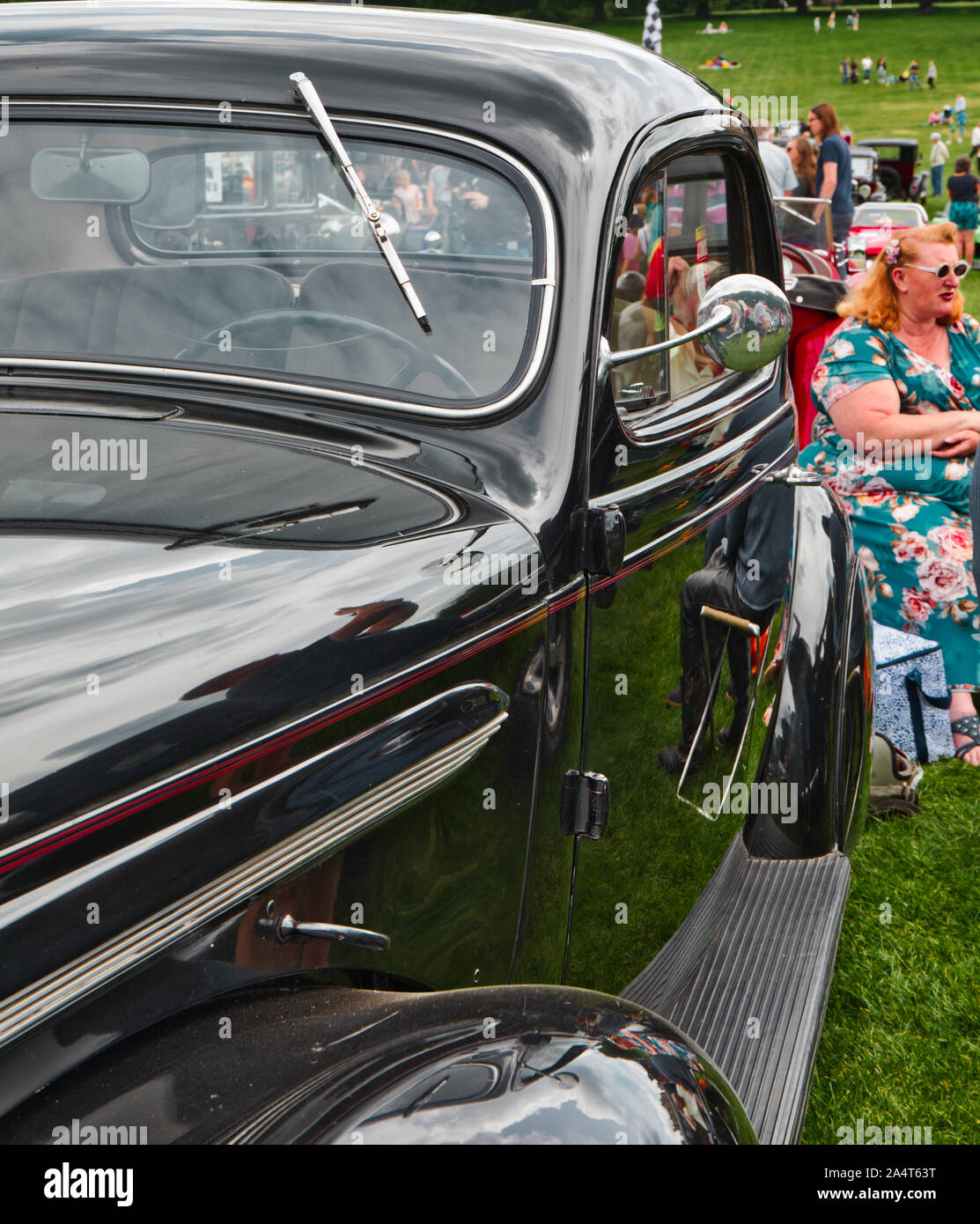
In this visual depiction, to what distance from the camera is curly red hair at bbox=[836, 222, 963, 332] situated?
14.9 feet

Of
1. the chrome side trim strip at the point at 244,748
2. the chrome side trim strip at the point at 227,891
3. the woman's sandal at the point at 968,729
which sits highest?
the chrome side trim strip at the point at 244,748

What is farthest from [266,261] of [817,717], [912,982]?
[912,982]

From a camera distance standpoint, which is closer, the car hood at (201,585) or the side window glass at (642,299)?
the car hood at (201,585)

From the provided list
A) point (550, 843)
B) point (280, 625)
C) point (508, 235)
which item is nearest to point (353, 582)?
point (280, 625)

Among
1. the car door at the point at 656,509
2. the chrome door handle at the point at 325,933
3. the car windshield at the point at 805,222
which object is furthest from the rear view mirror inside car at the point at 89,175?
the car windshield at the point at 805,222

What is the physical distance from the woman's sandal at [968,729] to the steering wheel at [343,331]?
3.04 m

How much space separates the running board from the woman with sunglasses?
1854mm

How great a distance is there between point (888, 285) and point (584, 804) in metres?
3.37

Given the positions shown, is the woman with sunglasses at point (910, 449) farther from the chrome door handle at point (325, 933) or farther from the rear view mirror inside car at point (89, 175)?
the chrome door handle at point (325, 933)

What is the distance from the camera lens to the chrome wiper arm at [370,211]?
1883 millimetres

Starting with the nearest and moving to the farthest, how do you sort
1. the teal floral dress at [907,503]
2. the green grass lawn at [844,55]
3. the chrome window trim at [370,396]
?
the chrome window trim at [370,396]
the teal floral dress at [907,503]
the green grass lawn at [844,55]

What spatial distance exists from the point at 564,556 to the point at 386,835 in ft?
1.72

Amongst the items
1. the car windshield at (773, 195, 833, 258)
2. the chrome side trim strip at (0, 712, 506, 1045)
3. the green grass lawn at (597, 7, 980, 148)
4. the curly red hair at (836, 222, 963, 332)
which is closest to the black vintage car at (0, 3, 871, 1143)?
the chrome side trim strip at (0, 712, 506, 1045)

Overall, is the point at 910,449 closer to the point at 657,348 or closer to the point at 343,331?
the point at 657,348
